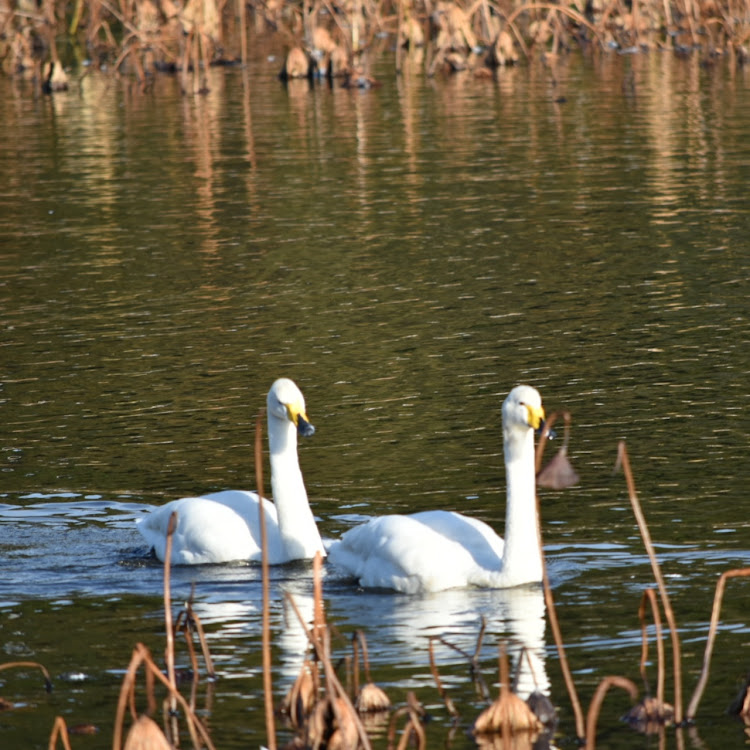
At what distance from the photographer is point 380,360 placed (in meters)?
15.8

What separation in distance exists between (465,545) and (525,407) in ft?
3.31

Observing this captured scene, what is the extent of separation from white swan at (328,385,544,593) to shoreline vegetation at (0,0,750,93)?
93.5 ft

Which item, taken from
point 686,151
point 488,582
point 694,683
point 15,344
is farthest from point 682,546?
point 686,151

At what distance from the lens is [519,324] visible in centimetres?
1697

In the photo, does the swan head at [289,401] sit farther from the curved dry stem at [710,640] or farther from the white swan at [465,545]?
the curved dry stem at [710,640]

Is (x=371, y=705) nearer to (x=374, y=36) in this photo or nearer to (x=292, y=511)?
(x=292, y=511)

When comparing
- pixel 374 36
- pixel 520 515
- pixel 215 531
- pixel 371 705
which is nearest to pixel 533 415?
pixel 520 515

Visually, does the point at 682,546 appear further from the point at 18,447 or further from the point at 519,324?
the point at 519,324

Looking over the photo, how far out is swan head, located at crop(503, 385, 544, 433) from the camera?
9289 mm

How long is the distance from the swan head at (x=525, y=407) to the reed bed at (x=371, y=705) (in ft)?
5.56

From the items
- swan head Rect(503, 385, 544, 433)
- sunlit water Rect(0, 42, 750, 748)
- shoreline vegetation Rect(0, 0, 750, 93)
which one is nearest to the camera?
sunlit water Rect(0, 42, 750, 748)

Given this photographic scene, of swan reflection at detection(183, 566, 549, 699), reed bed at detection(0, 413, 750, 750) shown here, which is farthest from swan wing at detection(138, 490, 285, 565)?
reed bed at detection(0, 413, 750, 750)

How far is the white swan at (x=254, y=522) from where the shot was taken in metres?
10.5

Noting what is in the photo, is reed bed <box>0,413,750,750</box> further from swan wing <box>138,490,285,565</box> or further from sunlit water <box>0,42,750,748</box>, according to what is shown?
swan wing <box>138,490,285,565</box>
